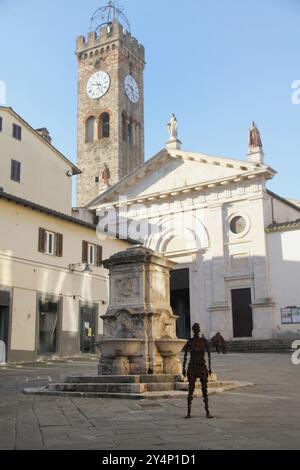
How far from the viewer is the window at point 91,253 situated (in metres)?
27.9

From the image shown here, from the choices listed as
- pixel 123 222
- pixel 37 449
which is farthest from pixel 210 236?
pixel 37 449

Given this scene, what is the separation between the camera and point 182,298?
3956 cm

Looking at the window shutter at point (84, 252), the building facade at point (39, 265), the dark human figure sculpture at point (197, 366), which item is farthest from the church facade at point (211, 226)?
the dark human figure sculpture at point (197, 366)

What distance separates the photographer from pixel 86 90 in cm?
6172

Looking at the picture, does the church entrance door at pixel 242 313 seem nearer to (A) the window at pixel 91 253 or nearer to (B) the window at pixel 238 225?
(B) the window at pixel 238 225

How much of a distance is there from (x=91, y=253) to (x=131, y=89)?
38.8 m

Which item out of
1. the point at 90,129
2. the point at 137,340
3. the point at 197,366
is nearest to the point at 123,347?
the point at 137,340

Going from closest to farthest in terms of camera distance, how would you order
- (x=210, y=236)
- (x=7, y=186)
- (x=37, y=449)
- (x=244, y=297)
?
(x=37, y=449), (x=7, y=186), (x=244, y=297), (x=210, y=236)

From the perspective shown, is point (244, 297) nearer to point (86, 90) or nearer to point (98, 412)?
point (98, 412)

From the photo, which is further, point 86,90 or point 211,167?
point 86,90

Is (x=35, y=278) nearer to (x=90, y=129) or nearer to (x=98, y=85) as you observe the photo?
(x=90, y=129)

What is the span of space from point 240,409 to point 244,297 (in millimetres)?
26829

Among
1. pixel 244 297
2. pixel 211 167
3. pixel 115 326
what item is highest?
pixel 211 167

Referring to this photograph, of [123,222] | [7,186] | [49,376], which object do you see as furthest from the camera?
[123,222]
